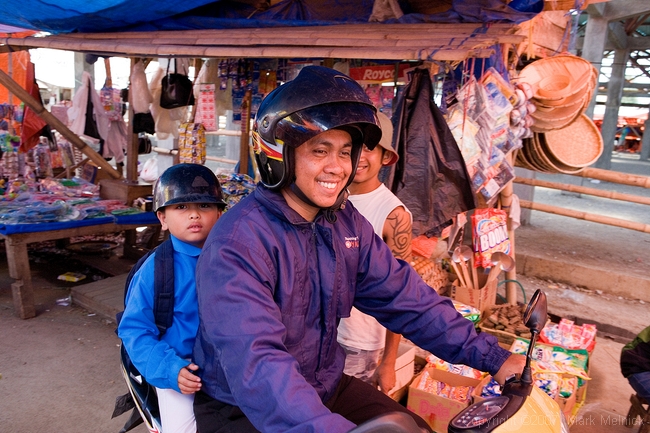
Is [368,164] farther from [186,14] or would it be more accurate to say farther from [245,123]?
[245,123]

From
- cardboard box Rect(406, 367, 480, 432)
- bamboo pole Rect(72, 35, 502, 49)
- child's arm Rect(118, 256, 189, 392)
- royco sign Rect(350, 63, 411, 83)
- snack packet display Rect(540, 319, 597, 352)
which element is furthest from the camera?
royco sign Rect(350, 63, 411, 83)

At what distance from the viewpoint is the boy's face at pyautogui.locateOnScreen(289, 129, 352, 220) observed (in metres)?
1.64

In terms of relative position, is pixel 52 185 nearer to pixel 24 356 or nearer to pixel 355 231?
pixel 24 356

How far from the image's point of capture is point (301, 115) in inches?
60.2

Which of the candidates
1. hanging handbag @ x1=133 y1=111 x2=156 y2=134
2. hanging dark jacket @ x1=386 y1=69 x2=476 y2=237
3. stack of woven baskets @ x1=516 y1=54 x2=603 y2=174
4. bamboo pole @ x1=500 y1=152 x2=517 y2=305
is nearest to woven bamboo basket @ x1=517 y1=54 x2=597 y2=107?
stack of woven baskets @ x1=516 y1=54 x2=603 y2=174

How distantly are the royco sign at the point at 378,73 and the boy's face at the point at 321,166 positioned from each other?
3.12 metres

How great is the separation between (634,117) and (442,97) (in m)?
29.1

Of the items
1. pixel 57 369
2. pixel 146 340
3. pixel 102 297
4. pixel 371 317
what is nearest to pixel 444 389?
pixel 371 317

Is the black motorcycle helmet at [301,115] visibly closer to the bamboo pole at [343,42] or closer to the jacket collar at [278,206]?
the jacket collar at [278,206]

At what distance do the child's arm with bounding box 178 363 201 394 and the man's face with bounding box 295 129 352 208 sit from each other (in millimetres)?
716

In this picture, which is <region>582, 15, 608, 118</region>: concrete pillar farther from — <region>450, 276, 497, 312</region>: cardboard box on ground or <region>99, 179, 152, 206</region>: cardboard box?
<region>99, 179, 152, 206</region>: cardboard box

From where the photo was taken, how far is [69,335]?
15.9 ft

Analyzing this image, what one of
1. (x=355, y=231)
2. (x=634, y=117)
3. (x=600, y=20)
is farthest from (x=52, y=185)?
(x=634, y=117)

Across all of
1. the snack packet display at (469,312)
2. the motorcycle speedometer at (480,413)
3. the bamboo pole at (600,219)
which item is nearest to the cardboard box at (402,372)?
the snack packet display at (469,312)
